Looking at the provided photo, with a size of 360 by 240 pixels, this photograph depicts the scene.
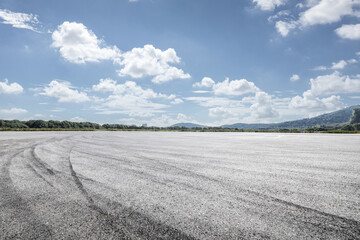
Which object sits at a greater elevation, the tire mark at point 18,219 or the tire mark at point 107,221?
the tire mark at point 107,221

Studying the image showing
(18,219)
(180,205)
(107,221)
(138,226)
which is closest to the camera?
(138,226)

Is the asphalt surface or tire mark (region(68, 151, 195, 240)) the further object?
the asphalt surface

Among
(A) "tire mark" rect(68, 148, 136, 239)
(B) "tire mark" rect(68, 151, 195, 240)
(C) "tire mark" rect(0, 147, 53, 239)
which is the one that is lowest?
(C) "tire mark" rect(0, 147, 53, 239)

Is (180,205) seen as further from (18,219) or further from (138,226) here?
(18,219)

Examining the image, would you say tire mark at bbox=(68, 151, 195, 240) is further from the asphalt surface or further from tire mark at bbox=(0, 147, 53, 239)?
tire mark at bbox=(0, 147, 53, 239)

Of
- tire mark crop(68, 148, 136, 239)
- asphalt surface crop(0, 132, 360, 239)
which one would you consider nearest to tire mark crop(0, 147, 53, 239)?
asphalt surface crop(0, 132, 360, 239)

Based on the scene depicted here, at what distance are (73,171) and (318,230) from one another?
6145 millimetres

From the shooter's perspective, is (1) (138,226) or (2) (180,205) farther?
(2) (180,205)

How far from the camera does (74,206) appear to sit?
3.54 m

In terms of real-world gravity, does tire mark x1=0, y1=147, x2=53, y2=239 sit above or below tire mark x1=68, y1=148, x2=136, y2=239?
below

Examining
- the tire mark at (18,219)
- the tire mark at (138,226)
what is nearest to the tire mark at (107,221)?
the tire mark at (138,226)

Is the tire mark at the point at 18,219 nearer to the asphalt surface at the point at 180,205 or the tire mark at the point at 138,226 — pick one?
the asphalt surface at the point at 180,205

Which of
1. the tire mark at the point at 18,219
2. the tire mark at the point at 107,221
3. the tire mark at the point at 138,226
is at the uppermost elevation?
the tire mark at the point at 138,226

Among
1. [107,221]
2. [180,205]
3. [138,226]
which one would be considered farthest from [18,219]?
[180,205]
